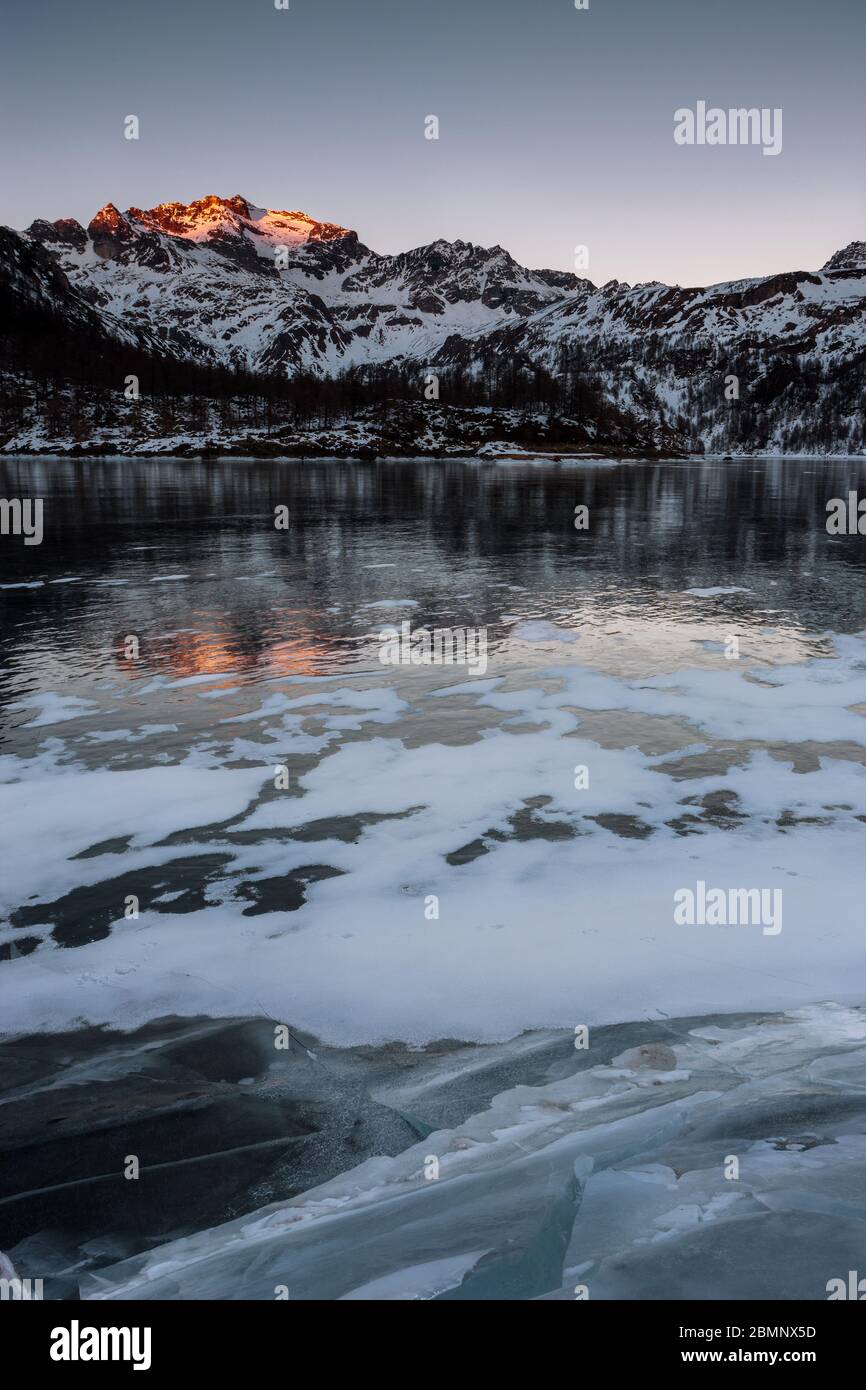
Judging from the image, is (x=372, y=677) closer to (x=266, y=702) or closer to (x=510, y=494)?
(x=266, y=702)

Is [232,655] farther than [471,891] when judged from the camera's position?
Yes

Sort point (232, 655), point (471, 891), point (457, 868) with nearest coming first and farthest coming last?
point (471, 891)
point (457, 868)
point (232, 655)

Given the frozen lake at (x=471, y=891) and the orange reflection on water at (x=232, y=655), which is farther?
the orange reflection on water at (x=232, y=655)

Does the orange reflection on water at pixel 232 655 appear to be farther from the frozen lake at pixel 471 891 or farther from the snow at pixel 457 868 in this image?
the snow at pixel 457 868

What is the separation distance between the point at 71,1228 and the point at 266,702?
7.36 meters

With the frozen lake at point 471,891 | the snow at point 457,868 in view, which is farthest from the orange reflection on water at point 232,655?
the snow at point 457,868

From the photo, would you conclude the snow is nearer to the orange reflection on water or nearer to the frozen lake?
the frozen lake

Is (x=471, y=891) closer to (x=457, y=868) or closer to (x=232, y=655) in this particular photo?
(x=457, y=868)

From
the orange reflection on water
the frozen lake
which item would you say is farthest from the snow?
the orange reflection on water

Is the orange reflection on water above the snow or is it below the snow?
above

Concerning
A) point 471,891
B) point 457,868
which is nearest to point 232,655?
point 457,868

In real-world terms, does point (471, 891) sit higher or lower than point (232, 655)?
lower

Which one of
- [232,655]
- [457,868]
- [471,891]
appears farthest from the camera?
[232,655]

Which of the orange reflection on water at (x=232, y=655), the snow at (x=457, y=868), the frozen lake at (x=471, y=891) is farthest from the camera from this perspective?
the orange reflection on water at (x=232, y=655)
